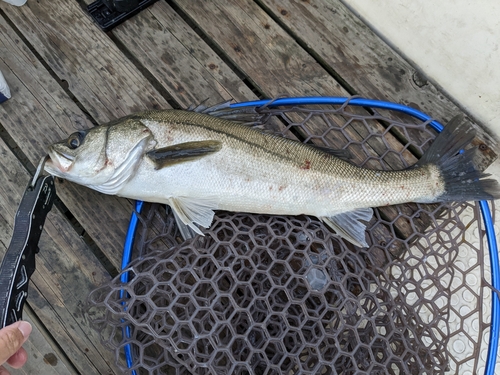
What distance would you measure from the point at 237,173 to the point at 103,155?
0.72 meters

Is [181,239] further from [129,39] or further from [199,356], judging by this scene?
[129,39]

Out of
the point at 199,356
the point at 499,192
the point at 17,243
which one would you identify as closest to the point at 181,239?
the point at 199,356

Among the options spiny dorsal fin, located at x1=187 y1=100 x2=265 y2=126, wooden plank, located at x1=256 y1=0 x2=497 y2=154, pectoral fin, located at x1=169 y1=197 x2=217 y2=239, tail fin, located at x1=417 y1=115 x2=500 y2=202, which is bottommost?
pectoral fin, located at x1=169 y1=197 x2=217 y2=239

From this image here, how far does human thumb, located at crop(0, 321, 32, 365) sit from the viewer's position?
147 cm

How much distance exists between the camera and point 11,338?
59.7 inches

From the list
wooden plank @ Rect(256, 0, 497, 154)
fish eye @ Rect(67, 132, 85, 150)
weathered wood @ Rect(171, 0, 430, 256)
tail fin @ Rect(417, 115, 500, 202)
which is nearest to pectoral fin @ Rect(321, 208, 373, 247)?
tail fin @ Rect(417, 115, 500, 202)

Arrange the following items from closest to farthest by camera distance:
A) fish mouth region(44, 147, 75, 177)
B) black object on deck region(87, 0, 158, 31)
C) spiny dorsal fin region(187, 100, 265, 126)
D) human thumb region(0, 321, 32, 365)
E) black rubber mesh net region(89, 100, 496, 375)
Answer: human thumb region(0, 321, 32, 365)
black rubber mesh net region(89, 100, 496, 375)
fish mouth region(44, 147, 75, 177)
spiny dorsal fin region(187, 100, 265, 126)
black object on deck region(87, 0, 158, 31)

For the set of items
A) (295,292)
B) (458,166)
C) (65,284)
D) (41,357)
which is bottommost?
(41,357)

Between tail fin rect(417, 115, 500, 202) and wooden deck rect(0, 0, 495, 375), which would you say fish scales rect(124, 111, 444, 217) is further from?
wooden deck rect(0, 0, 495, 375)

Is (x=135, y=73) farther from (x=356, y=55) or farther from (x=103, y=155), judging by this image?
(x=356, y=55)

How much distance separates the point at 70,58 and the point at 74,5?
424 millimetres

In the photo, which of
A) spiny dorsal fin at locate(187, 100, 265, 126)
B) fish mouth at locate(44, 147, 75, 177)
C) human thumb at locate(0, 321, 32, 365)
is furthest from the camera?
spiny dorsal fin at locate(187, 100, 265, 126)

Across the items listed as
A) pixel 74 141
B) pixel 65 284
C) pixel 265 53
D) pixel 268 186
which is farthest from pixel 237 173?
pixel 65 284

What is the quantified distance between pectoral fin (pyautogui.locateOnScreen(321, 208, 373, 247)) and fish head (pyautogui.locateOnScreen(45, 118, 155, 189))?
42.9 inches
